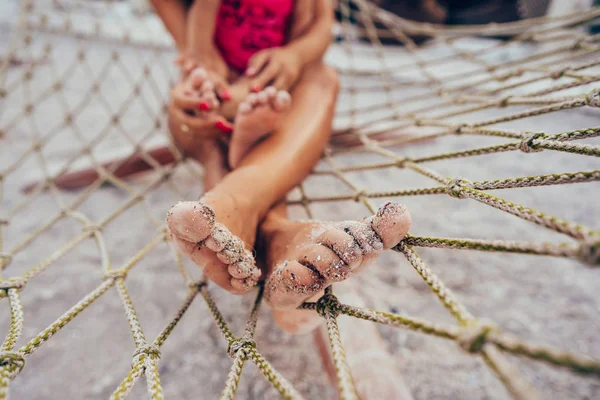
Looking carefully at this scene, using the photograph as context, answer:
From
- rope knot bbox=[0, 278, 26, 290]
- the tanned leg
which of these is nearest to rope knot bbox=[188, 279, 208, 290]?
the tanned leg

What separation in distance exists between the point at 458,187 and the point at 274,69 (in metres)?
0.43

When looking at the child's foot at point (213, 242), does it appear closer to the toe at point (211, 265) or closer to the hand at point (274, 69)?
the toe at point (211, 265)

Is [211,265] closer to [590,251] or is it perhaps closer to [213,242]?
[213,242]

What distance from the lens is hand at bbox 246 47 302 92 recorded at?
0.72m

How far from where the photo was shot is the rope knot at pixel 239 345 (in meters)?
0.41

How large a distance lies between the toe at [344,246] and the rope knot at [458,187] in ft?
0.51

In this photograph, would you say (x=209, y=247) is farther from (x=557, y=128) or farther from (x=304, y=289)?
(x=557, y=128)

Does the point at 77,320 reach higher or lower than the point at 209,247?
lower

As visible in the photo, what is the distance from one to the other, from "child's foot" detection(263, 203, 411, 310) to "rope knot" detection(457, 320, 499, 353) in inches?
5.4

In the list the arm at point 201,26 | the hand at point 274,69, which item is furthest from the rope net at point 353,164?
the arm at point 201,26

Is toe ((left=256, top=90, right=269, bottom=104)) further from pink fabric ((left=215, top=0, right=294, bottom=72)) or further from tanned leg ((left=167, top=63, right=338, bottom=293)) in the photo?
pink fabric ((left=215, top=0, right=294, bottom=72))

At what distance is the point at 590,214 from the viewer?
1179 millimetres

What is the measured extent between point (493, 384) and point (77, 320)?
887mm

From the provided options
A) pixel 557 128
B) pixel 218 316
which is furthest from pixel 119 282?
pixel 557 128
